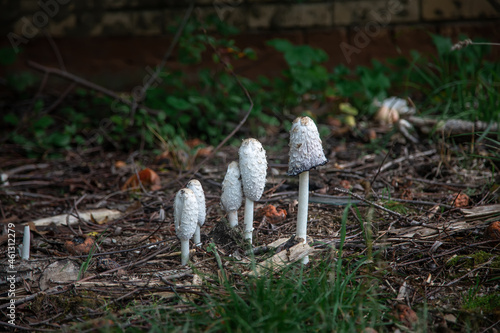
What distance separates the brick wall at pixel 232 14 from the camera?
5711mm

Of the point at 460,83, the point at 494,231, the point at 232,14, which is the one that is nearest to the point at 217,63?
the point at 232,14

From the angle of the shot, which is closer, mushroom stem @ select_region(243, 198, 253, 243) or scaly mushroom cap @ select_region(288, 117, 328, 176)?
scaly mushroom cap @ select_region(288, 117, 328, 176)

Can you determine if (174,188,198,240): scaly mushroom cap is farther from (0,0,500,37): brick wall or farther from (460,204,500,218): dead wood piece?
(0,0,500,37): brick wall

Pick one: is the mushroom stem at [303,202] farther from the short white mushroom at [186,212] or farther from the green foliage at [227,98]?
the green foliage at [227,98]

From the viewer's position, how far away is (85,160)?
14.9 ft

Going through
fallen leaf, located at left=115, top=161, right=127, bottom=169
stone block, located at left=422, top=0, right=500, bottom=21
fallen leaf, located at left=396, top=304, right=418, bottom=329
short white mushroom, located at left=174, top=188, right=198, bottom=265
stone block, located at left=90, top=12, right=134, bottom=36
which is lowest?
fallen leaf, located at left=396, top=304, right=418, bottom=329

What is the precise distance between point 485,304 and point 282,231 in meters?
1.07

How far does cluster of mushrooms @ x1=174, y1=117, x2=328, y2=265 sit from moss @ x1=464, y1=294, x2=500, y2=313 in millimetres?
727

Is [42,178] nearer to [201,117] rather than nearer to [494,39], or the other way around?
[201,117]

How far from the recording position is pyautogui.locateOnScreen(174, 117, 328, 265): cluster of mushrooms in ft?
6.82

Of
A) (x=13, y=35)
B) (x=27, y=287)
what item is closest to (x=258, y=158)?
(x=27, y=287)

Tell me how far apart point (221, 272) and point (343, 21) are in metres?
4.60

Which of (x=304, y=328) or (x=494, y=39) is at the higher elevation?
(x=494, y=39)

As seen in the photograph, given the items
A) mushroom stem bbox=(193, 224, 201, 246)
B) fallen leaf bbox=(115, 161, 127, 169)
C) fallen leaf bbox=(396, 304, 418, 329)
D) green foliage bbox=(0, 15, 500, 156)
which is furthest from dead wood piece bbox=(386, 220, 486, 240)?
fallen leaf bbox=(115, 161, 127, 169)
